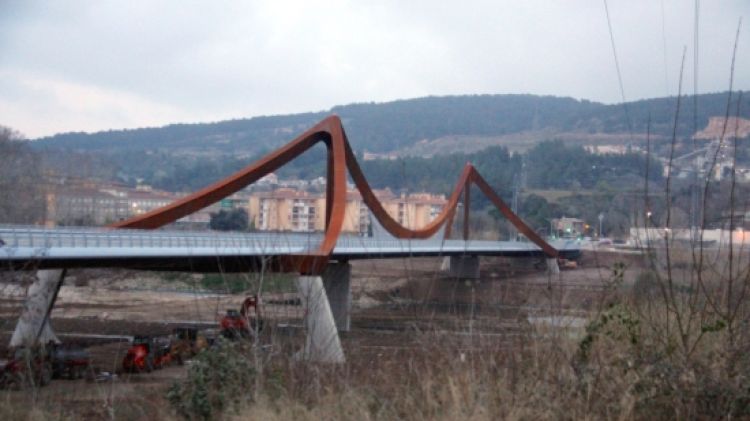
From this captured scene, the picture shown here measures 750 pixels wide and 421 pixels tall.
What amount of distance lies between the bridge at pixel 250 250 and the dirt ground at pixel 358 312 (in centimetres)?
72

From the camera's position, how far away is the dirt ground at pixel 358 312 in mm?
13952

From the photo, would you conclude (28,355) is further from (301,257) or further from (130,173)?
(130,173)

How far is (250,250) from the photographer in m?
29.6

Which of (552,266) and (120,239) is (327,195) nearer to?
(552,266)

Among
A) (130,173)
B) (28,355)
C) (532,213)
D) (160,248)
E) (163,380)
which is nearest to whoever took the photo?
(28,355)

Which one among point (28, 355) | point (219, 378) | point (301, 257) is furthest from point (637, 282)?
point (301, 257)

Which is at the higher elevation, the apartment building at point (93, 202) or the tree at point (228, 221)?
the apartment building at point (93, 202)

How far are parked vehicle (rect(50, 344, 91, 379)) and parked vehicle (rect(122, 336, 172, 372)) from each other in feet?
8.82

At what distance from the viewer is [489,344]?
1191cm

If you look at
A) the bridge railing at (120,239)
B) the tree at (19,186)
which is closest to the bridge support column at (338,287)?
the bridge railing at (120,239)

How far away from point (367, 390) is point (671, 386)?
3256mm

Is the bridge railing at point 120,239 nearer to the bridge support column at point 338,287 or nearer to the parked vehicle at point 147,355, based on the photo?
the parked vehicle at point 147,355

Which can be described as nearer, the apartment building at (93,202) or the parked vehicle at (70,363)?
the parked vehicle at (70,363)

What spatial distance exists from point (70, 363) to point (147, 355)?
14.3 ft
